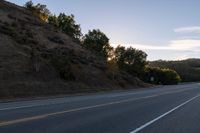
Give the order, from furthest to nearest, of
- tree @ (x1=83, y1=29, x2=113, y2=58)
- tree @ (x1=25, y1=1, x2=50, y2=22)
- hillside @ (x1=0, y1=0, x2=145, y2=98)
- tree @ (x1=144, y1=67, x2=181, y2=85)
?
1. tree @ (x1=144, y1=67, x2=181, y2=85)
2. tree @ (x1=83, y1=29, x2=113, y2=58)
3. tree @ (x1=25, y1=1, x2=50, y2=22)
4. hillside @ (x1=0, y1=0, x2=145, y2=98)

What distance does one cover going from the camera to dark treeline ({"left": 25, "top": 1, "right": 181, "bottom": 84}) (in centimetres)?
10719

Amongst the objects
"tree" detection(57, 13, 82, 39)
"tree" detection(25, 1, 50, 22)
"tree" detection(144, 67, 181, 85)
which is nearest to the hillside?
"tree" detection(25, 1, 50, 22)

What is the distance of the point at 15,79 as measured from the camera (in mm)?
47750

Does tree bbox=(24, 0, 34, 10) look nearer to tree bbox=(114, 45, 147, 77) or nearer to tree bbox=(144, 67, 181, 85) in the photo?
tree bbox=(114, 45, 147, 77)

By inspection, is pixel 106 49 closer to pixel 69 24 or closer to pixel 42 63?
pixel 69 24

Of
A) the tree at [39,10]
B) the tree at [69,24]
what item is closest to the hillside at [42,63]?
the tree at [39,10]

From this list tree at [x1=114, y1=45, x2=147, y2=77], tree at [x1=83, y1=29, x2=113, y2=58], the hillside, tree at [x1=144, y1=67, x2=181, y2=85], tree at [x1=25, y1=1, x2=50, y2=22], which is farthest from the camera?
tree at [x1=144, y1=67, x2=181, y2=85]

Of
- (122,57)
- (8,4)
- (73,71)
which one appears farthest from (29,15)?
(122,57)

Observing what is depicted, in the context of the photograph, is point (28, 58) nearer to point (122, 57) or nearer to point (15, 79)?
point (15, 79)

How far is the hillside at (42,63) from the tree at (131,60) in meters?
42.5

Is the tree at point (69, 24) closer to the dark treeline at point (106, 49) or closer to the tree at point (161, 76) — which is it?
the dark treeline at point (106, 49)

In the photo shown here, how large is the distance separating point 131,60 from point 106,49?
17.5 metres

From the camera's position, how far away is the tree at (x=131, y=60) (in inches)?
5042

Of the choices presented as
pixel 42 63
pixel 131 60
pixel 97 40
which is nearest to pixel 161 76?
pixel 131 60
